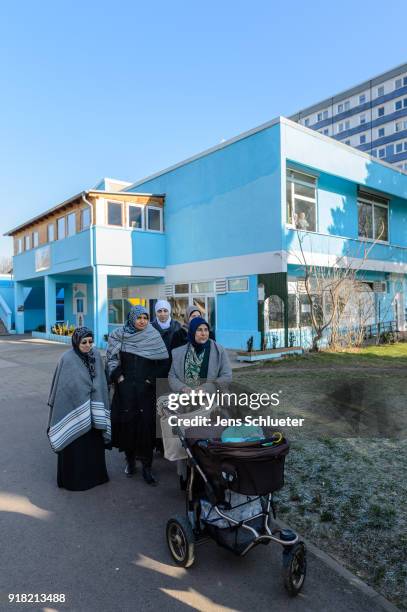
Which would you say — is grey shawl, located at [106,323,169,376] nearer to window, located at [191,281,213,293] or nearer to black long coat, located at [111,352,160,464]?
black long coat, located at [111,352,160,464]

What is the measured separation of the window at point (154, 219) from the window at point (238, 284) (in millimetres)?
5062

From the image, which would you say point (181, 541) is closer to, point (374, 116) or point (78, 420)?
point (78, 420)

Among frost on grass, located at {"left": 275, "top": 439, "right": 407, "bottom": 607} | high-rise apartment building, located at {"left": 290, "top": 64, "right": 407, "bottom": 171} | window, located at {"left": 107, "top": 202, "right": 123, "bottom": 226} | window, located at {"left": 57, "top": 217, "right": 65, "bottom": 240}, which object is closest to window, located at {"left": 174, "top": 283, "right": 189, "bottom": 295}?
window, located at {"left": 107, "top": 202, "right": 123, "bottom": 226}

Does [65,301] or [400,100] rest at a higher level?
[400,100]

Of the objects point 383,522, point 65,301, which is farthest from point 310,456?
point 65,301

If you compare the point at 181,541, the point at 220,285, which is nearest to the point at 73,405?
the point at 181,541

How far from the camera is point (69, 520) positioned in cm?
346

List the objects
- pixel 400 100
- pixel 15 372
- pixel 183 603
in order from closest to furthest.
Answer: pixel 183 603 → pixel 15 372 → pixel 400 100

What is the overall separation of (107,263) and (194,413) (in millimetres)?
14075

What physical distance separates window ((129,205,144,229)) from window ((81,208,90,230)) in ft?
5.83

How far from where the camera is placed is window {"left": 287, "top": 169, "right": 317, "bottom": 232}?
1451 centimetres

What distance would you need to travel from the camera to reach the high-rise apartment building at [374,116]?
5491 centimetres

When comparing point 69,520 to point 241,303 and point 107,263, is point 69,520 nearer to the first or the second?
point 241,303

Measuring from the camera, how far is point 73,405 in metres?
4.09
